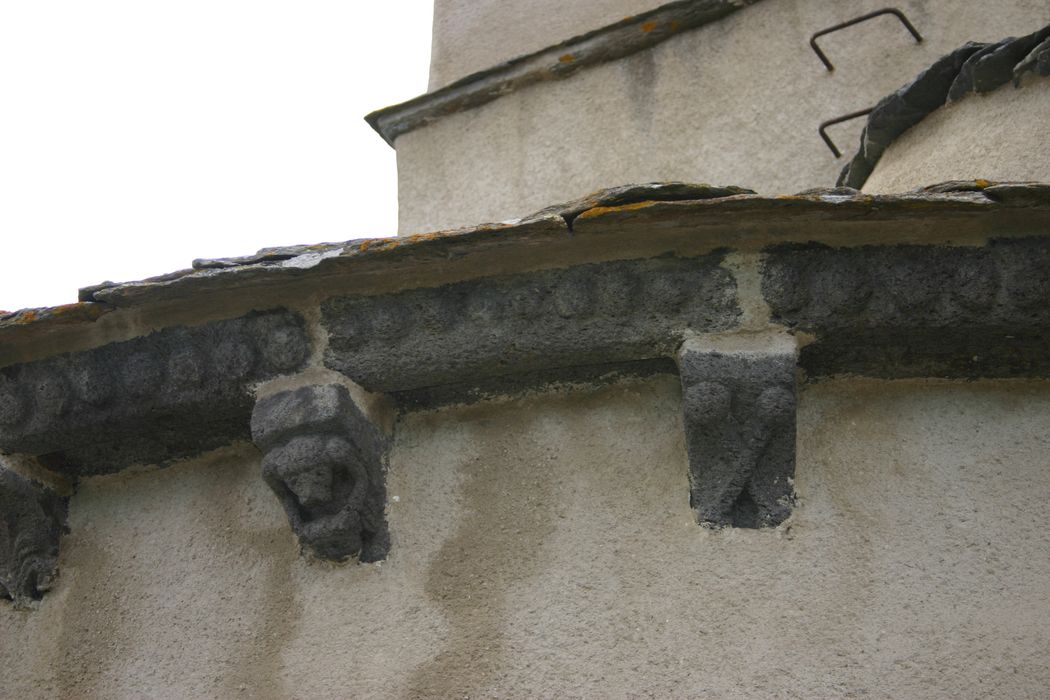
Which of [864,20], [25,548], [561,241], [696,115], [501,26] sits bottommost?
[25,548]

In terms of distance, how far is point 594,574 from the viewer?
9.02ft

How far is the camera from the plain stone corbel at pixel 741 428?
274cm

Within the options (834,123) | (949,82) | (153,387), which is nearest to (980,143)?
(949,82)

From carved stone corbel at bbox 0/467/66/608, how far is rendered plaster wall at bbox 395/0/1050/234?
2.13m

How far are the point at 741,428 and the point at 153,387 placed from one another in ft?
4.38

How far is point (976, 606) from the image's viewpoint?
8.49ft

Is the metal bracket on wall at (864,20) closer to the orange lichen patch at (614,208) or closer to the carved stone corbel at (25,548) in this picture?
the orange lichen patch at (614,208)

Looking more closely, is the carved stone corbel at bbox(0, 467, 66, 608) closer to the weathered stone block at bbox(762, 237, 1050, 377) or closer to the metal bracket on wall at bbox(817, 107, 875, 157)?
the weathered stone block at bbox(762, 237, 1050, 377)

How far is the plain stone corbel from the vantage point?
2738mm

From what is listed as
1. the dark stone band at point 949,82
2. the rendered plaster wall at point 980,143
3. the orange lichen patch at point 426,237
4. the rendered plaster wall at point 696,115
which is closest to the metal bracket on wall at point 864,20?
the rendered plaster wall at point 696,115

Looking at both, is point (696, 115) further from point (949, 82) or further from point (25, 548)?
point (25, 548)

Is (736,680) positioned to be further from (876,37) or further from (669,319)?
(876,37)

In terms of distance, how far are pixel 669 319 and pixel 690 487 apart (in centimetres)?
36

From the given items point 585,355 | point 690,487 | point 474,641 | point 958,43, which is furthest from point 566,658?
point 958,43
